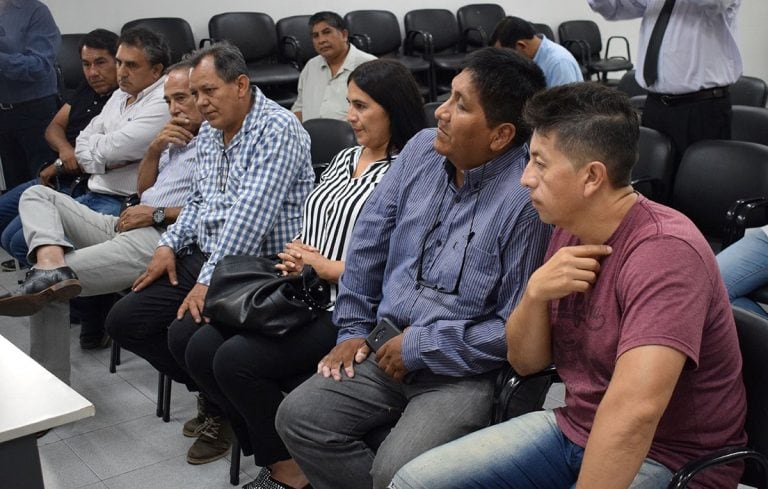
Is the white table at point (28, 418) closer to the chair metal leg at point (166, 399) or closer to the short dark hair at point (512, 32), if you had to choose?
the chair metal leg at point (166, 399)

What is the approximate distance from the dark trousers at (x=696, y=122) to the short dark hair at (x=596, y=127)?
2.01 m

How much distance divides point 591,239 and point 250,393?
1066mm

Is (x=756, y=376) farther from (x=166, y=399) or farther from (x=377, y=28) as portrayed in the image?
(x=377, y=28)

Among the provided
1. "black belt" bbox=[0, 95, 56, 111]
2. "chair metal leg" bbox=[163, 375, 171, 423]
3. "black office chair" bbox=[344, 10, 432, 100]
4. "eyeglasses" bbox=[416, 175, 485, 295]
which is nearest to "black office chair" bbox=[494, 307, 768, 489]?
"eyeglasses" bbox=[416, 175, 485, 295]

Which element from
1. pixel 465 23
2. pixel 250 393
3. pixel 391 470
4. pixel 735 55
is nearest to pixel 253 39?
pixel 465 23

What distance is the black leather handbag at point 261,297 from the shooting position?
2.15m

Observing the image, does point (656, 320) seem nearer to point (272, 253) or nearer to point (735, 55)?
point (272, 253)

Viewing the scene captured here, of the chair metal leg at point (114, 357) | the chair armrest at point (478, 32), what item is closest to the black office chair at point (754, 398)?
the chair metal leg at point (114, 357)

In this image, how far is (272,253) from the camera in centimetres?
266

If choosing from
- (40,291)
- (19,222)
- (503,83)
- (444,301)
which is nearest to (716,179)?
(503,83)

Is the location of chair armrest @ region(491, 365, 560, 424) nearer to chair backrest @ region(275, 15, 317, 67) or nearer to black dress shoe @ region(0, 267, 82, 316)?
black dress shoe @ region(0, 267, 82, 316)

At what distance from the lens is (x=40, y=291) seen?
2643 millimetres

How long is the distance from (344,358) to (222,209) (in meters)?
0.86

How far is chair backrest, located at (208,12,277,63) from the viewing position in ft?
20.3
